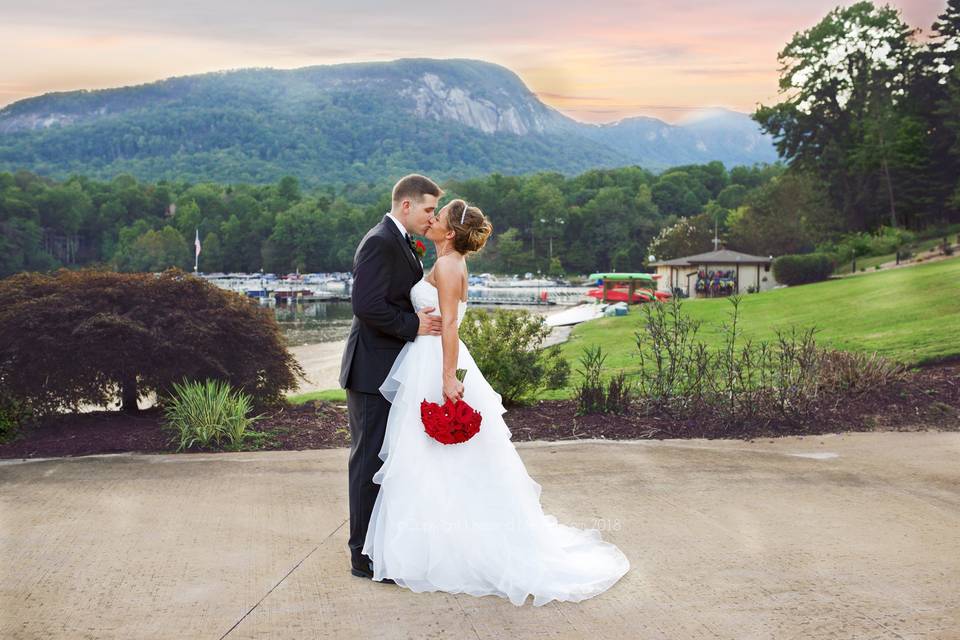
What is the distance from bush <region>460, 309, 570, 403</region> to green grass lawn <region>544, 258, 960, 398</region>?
2.34m

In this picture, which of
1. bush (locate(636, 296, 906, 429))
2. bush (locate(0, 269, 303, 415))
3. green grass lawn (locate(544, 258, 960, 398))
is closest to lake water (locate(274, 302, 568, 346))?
green grass lawn (locate(544, 258, 960, 398))

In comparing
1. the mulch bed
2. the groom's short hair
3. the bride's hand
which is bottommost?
the mulch bed

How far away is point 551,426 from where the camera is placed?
9.08 meters

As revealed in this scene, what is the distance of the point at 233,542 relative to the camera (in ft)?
17.2

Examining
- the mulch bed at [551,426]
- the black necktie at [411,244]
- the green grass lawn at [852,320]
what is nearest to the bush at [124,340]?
the mulch bed at [551,426]

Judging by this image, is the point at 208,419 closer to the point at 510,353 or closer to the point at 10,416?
the point at 10,416

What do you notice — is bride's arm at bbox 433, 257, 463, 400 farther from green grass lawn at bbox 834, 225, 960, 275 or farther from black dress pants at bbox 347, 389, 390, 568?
green grass lawn at bbox 834, 225, 960, 275

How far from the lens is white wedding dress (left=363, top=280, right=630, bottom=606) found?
454 centimetres

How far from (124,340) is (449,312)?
5504mm

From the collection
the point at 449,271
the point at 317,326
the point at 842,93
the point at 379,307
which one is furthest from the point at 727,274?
the point at 379,307

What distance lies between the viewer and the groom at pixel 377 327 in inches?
186

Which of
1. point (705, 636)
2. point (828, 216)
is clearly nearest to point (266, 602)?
point (705, 636)

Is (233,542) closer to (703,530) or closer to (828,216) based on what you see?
(703,530)

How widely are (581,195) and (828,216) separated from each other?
8319cm
